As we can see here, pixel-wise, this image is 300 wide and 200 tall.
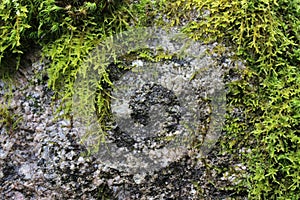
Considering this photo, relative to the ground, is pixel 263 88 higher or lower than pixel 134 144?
higher

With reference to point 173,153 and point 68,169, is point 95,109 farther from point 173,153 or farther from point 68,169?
point 173,153

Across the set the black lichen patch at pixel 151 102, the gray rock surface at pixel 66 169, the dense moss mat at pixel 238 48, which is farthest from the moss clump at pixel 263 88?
the black lichen patch at pixel 151 102

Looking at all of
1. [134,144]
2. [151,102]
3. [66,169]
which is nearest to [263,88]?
[151,102]

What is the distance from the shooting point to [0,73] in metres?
1.66

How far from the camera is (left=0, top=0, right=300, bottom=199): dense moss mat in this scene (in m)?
1.55

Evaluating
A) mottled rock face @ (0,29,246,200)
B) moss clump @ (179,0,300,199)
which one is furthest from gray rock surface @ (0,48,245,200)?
moss clump @ (179,0,300,199)

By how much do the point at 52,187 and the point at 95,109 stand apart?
388 millimetres

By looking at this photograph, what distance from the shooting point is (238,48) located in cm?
165

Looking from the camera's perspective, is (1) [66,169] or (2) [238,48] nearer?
(1) [66,169]

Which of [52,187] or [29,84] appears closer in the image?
[52,187]

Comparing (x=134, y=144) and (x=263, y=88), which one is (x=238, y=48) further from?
(x=134, y=144)

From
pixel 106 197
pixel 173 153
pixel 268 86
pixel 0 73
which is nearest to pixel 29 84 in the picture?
pixel 0 73

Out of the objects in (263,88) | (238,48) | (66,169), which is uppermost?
(238,48)

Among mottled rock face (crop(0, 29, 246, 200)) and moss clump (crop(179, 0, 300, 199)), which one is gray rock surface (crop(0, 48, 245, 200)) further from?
moss clump (crop(179, 0, 300, 199))
